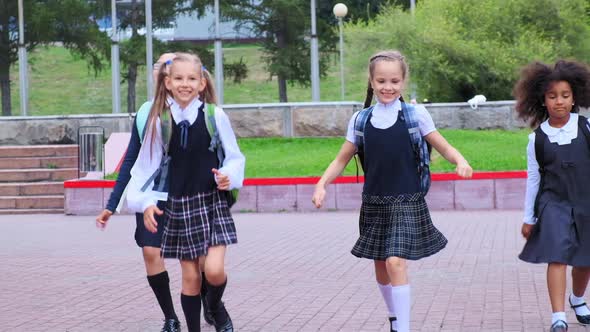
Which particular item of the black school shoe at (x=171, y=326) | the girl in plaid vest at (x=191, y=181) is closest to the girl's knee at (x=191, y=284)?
the girl in plaid vest at (x=191, y=181)

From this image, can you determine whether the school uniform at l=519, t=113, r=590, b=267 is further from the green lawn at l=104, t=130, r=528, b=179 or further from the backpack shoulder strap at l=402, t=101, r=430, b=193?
the green lawn at l=104, t=130, r=528, b=179

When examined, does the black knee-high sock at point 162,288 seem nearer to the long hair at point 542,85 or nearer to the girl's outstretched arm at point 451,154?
the girl's outstretched arm at point 451,154

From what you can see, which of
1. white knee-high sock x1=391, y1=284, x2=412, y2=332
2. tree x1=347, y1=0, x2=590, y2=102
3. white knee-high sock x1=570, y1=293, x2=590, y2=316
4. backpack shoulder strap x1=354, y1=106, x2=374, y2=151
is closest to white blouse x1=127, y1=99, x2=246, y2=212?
backpack shoulder strap x1=354, y1=106, x2=374, y2=151

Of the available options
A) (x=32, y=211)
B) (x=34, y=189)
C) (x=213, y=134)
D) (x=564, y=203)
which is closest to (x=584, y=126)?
(x=564, y=203)

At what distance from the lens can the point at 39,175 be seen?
1928cm

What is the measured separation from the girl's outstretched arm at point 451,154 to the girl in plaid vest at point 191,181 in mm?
1026

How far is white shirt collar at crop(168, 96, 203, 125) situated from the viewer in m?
5.77

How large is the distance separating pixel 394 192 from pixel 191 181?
1.08 meters

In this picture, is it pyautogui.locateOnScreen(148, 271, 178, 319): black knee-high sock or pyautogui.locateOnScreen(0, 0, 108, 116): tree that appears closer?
pyautogui.locateOnScreen(148, 271, 178, 319): black knee-high sock

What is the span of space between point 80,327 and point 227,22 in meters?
36.9

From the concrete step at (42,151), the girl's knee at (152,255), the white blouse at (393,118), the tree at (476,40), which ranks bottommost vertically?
the girl's knee at (152,255)

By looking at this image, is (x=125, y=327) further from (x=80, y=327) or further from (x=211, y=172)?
(x=211, y=172)

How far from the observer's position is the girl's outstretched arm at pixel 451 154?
557 centimetres

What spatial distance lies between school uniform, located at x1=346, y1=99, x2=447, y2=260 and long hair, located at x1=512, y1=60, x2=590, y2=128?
3.51 feet
